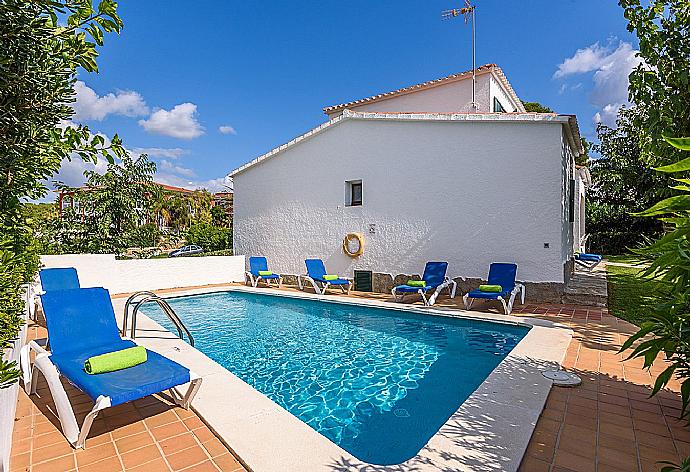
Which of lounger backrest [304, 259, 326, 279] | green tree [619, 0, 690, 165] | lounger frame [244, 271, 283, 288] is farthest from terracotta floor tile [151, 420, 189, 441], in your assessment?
lounger frame [244, 271, 283, 288]

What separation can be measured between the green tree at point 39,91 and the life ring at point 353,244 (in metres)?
11.0

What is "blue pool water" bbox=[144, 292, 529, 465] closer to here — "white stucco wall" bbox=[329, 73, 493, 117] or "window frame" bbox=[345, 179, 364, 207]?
"window frame" bbox=[345, 179, 364, 207]

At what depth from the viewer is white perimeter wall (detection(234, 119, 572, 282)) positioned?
11.0 metres

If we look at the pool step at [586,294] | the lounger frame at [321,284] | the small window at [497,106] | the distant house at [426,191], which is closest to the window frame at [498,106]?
the small window at [497,106]

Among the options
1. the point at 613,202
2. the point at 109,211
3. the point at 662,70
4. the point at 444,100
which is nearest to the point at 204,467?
the point at 662,70

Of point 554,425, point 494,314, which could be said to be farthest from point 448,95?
point 554,425

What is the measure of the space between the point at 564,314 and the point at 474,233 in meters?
3.47

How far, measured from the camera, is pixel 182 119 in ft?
185

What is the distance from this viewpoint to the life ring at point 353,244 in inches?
538

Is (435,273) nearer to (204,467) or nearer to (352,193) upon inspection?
(352,193)

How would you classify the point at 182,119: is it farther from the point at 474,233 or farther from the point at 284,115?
the point at 474,233

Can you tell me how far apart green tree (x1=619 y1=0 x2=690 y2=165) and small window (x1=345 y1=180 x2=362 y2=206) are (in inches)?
397

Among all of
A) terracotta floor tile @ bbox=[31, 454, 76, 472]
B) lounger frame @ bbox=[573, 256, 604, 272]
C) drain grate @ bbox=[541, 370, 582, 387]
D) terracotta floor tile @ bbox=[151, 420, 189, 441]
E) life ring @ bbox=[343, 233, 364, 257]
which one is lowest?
terracotta floor tile @ bbox=[31, 454, 76, 472]

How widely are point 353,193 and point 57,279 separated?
8880 mm
